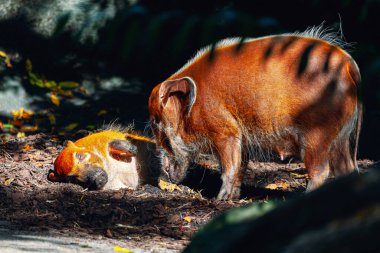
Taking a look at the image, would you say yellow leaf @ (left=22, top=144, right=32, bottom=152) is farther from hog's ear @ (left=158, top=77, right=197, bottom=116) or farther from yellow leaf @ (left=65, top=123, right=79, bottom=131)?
hog's ear @ (left=158, top=77, right=197, bottom=116)

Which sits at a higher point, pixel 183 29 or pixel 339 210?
pixel 183 29

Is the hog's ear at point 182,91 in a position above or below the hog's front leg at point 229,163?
above

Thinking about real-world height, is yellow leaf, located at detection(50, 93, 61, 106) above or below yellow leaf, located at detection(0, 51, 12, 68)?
below

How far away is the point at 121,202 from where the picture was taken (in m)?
6.12

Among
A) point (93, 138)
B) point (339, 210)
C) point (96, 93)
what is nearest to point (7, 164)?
point (93, 138)

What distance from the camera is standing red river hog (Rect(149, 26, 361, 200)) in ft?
19.5

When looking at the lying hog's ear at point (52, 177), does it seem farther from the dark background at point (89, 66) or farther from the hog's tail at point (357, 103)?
the hog's tail at point (357, 103)

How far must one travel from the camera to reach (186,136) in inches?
265

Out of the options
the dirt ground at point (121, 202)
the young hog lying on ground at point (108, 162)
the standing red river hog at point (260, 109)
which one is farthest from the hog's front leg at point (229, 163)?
the young hog lying on ground at point (108, 162)

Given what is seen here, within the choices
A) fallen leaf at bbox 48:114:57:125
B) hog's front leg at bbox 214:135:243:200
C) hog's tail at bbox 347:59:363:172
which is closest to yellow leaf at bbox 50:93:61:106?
fallen leaf at bbox 48:114:57:125

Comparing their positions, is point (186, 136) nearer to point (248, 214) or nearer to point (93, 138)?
point (93, 138)

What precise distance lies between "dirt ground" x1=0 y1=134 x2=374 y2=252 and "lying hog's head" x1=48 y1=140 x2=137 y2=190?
0.36 feet

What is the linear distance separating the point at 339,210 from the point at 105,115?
809 cm

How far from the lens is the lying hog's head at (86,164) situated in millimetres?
6764
